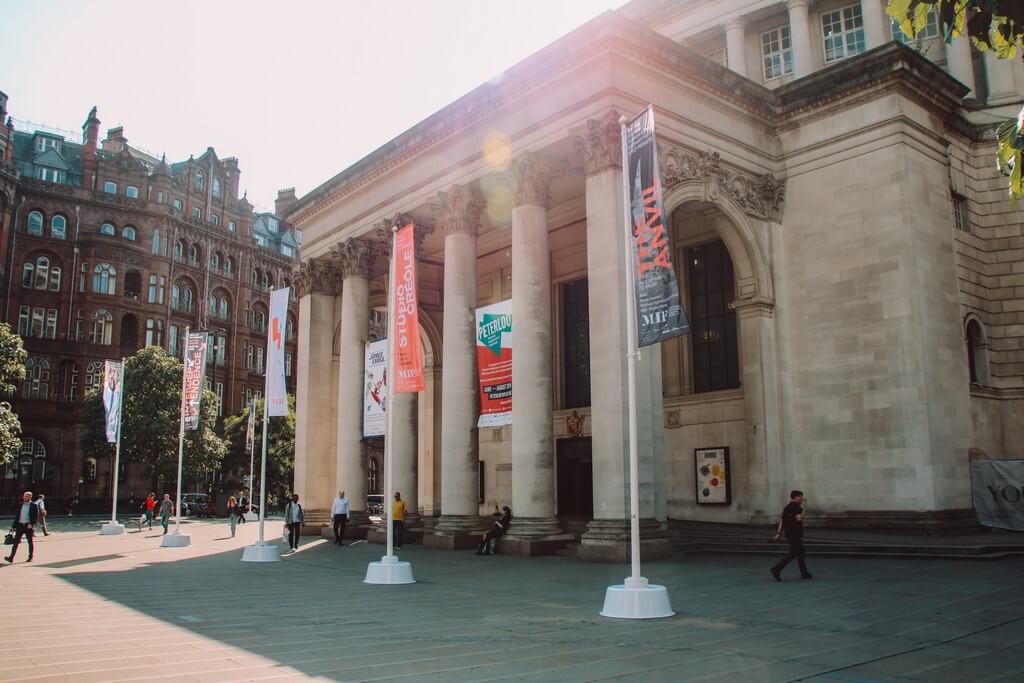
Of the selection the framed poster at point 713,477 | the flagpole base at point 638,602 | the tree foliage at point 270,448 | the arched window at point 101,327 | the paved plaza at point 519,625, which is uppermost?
the arched window at point 101,327

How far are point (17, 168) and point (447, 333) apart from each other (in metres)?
55.1

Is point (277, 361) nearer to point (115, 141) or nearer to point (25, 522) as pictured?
point (25, 522)

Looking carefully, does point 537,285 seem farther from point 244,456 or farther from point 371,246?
point 244,456

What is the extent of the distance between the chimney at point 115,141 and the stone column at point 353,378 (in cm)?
5323

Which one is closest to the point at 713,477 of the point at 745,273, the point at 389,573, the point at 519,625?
the point at 745,273

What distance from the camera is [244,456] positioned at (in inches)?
2466

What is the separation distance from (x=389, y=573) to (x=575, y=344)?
18527 mm

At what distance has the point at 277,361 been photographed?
2373 cm

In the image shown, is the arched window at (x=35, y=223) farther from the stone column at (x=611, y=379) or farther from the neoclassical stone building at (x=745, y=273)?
the stone column at (x=611, y=379)

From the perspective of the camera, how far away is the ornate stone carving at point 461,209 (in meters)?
26.8

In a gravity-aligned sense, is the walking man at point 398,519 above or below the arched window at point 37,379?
below

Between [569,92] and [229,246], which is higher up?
[229,246]

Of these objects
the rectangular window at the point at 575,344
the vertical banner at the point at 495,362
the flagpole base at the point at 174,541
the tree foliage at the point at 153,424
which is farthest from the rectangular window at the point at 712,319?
the tree foliage at the point at 153,424

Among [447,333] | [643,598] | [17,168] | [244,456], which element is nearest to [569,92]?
[447,333]
